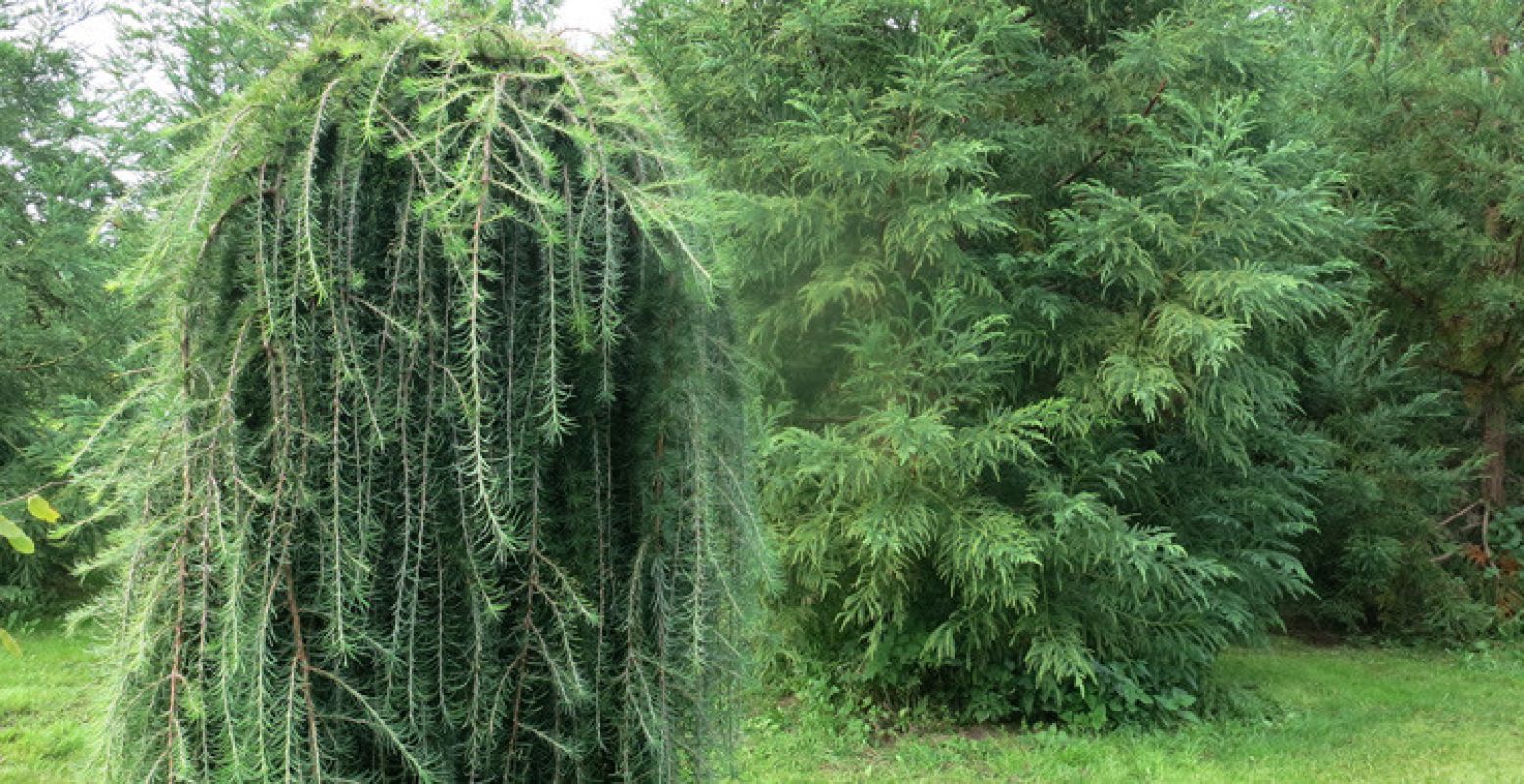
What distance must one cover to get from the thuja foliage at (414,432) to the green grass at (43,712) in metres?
1.76

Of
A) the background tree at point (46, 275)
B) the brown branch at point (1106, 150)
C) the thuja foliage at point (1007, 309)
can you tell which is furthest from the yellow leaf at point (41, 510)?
the background tree at point (46, 275)

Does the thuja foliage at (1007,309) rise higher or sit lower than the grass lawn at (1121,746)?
higher

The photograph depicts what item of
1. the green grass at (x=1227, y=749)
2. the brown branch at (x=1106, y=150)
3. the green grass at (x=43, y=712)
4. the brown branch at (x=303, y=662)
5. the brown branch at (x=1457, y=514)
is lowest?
the green grass at (x=1227, y=749)

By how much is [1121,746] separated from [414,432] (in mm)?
4165

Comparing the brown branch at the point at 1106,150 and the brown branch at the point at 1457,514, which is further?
the brown branch at the point at 1457,514

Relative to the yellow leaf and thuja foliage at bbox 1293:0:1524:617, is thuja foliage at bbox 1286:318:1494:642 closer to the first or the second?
thuja foliage at bbox 1293:0:1524:617

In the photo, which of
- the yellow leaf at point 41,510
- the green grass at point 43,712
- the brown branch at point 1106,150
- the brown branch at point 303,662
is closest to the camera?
the yellow leaf at point 41,510

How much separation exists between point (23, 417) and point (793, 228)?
5547 mm

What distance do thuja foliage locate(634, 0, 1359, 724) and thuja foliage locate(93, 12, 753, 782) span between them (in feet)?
8.52

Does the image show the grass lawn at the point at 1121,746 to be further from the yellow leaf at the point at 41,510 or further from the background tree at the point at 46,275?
the yellow leaf at the point at 41,510

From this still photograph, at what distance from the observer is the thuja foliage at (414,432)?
1.67m

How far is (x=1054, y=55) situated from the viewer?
212 inches

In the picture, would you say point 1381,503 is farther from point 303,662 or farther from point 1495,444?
point 303,662

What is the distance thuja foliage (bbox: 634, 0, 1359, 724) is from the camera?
4.63 m
